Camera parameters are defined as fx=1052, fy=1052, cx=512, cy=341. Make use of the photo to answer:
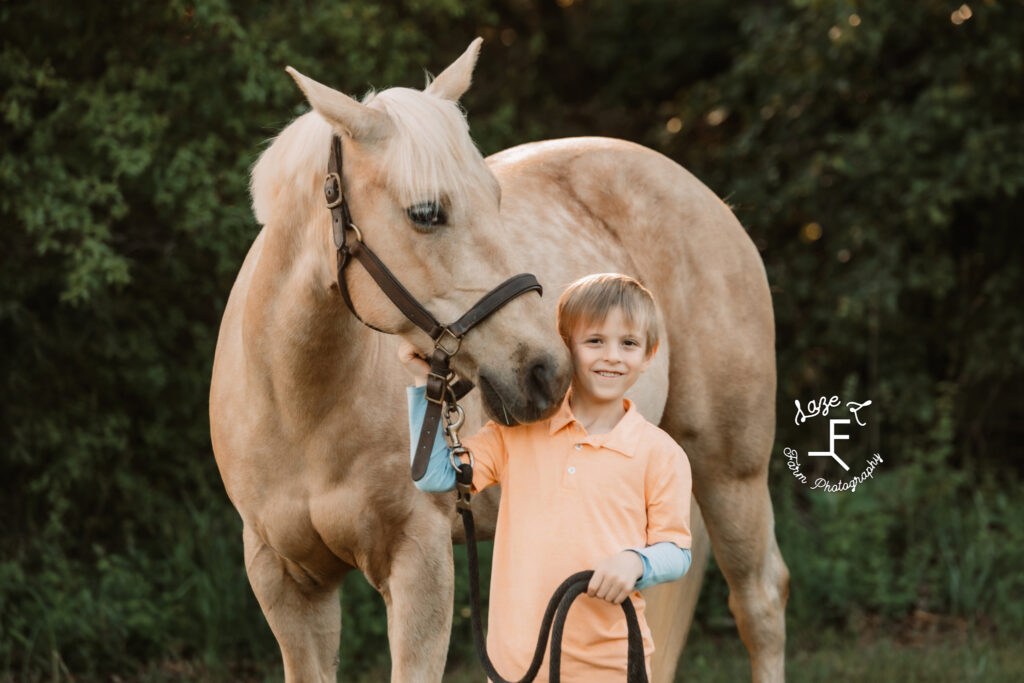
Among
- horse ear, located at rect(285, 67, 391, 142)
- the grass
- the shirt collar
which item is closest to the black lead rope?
the shirt collar

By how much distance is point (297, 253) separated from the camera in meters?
2.56

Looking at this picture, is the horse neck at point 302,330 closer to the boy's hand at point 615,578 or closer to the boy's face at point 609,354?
the boy's face at point 609,354

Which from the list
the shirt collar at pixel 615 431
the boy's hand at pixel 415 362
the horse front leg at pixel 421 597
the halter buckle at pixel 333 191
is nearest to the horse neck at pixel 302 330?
Result: the halter buckle at pixel 333 191

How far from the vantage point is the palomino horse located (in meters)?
2.27

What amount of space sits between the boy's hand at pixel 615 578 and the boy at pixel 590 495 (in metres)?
0.04

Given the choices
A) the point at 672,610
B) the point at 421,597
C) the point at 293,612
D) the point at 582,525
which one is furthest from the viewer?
the point at 672,610

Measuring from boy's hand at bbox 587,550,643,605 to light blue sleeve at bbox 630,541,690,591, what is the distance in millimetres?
31

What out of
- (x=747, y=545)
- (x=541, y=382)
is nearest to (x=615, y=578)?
(x=541, y=382)

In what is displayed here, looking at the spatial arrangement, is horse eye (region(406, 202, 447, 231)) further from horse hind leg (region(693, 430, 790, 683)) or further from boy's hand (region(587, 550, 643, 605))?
horse hind leg (region(693, 430, 790, 683))

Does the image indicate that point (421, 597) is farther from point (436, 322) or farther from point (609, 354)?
point (609, 354)

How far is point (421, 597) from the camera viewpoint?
270cm

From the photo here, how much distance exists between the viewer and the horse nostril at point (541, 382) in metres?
2.16

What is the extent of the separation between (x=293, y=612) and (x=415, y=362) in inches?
41.3

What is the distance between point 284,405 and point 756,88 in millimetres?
5466
